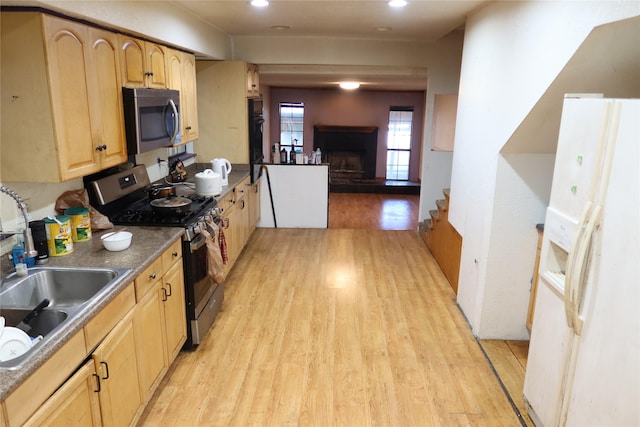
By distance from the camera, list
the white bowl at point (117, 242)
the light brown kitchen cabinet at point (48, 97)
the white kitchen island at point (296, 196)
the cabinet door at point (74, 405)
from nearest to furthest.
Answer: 1. the cabinet door at point (74, 405)
2. the light brown kitchen cabinet at point (48, 97)
3. the white bowl at point (117, 242)
4. the white kitchen island at point (296, 196)

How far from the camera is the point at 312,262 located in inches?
184

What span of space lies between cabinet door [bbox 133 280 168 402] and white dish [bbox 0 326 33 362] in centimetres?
54

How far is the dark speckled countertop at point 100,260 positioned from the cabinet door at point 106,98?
0.48 meters

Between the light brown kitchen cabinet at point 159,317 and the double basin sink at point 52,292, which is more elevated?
the double basin sink at point 52,292

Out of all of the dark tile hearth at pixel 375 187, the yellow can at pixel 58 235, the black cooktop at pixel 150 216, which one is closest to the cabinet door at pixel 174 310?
the black cooktop at pixel 150 216

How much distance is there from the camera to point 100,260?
220 cm

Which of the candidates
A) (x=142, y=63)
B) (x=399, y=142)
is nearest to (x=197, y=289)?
(x=142, y=63)

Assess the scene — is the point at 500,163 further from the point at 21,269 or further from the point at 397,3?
the point at 21,269

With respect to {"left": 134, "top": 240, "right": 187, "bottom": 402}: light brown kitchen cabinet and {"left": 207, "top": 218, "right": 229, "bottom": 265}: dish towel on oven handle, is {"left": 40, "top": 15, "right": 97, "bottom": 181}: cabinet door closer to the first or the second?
{"left": 134, "top": 240, "right": 187, "bottom": 402}: light brown kitchen cabinet

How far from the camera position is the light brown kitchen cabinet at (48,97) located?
194cm

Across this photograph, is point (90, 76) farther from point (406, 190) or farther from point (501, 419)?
point (406, 190)

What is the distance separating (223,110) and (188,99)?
1.09 meters

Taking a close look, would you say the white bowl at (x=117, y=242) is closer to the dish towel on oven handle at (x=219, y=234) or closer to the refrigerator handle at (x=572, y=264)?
the dish towel on oven handle at (x=219, y=234)

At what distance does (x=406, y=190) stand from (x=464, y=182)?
6.40 meters
